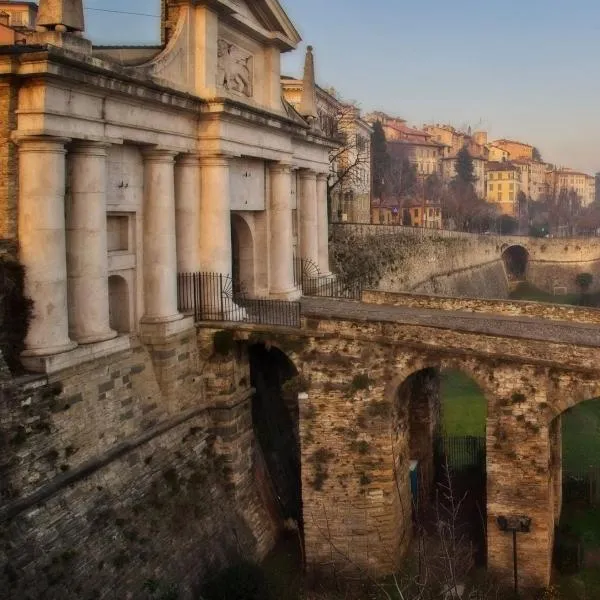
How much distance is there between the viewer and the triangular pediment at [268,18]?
17.6 m

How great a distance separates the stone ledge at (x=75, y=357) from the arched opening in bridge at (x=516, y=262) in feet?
192

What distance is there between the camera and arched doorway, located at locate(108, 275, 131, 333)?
47.8 ft

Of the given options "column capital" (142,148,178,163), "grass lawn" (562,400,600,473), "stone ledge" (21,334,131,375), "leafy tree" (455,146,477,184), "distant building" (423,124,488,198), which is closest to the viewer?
"stone ledge" (21,334,131,375)

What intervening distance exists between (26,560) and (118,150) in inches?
289

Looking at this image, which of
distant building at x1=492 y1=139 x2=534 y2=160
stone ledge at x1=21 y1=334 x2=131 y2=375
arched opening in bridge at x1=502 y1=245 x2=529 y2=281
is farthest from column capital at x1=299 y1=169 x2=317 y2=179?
distant building at x1=492 y1=139 x2=534 y2=160

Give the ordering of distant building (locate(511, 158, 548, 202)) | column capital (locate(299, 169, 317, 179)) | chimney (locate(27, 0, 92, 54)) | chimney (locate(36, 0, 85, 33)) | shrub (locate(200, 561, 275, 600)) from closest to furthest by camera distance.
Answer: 1. chimney (locate(27, 0, 92, 54))
2. chimney (locate(36, 0, 85, 33))
3. shrub (locate(200, 561, 275, 600))
4. column capital (locate(299, 169, 317, 179))
5. distant building (locate(511, 158, 548, 202))

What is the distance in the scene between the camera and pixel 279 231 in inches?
771

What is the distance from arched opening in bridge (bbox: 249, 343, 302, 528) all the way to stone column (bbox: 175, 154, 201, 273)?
8.47ft

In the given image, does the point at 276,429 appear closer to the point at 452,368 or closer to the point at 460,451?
the point at 460,451

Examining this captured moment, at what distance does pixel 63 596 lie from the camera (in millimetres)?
Result: 10945

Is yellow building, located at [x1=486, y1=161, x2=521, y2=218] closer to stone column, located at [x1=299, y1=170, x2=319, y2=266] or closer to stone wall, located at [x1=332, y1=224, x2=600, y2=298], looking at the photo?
stone wall, located at [x1=332, y1=224, x2=600, y2=298]

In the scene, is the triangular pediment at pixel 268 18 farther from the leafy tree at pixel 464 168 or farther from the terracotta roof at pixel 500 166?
the terracotta roof at pixel 500 166

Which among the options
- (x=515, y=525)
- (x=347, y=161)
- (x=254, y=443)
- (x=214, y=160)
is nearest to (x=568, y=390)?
(x=515, y=525)

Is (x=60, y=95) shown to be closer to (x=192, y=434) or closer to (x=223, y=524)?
(x=192, y=434)
